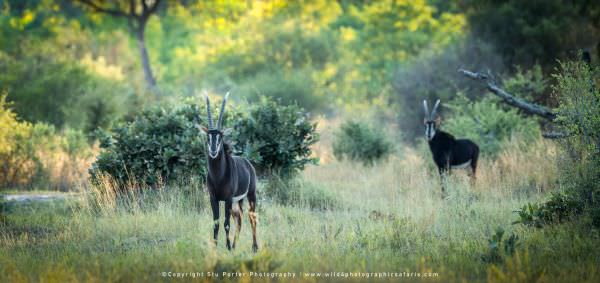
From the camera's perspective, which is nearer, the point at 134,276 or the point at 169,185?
the point at 134,276

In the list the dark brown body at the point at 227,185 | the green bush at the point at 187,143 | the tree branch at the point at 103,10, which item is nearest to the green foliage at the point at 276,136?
the green bush at the point at 187,143

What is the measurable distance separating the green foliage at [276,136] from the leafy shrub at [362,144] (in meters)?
5.29

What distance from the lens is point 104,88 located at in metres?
27.9

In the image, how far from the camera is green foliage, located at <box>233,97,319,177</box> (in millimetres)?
14062

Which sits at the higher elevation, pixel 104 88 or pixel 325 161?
pixel 104 88

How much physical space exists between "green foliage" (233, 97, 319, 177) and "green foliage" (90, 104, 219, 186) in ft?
3.27

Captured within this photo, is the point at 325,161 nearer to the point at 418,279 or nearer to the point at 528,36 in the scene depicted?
the point at 528,36

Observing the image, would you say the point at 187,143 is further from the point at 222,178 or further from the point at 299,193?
the point at 222,178

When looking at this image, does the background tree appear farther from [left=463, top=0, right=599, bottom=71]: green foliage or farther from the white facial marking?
the white facial marking

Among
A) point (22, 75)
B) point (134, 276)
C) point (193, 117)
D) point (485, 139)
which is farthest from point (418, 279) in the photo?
point (22, 75)

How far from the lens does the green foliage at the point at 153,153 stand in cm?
1316

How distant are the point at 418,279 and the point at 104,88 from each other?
22.6m

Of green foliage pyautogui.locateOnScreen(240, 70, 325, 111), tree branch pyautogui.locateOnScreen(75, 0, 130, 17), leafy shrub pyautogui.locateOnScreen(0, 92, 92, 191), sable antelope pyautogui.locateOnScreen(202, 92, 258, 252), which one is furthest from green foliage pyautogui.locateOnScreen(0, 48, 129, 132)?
sable antelope pyautogui.locateOnScreen(202, 92, 258, 252)

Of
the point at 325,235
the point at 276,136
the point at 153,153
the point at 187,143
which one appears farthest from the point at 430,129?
the point at 325,235
